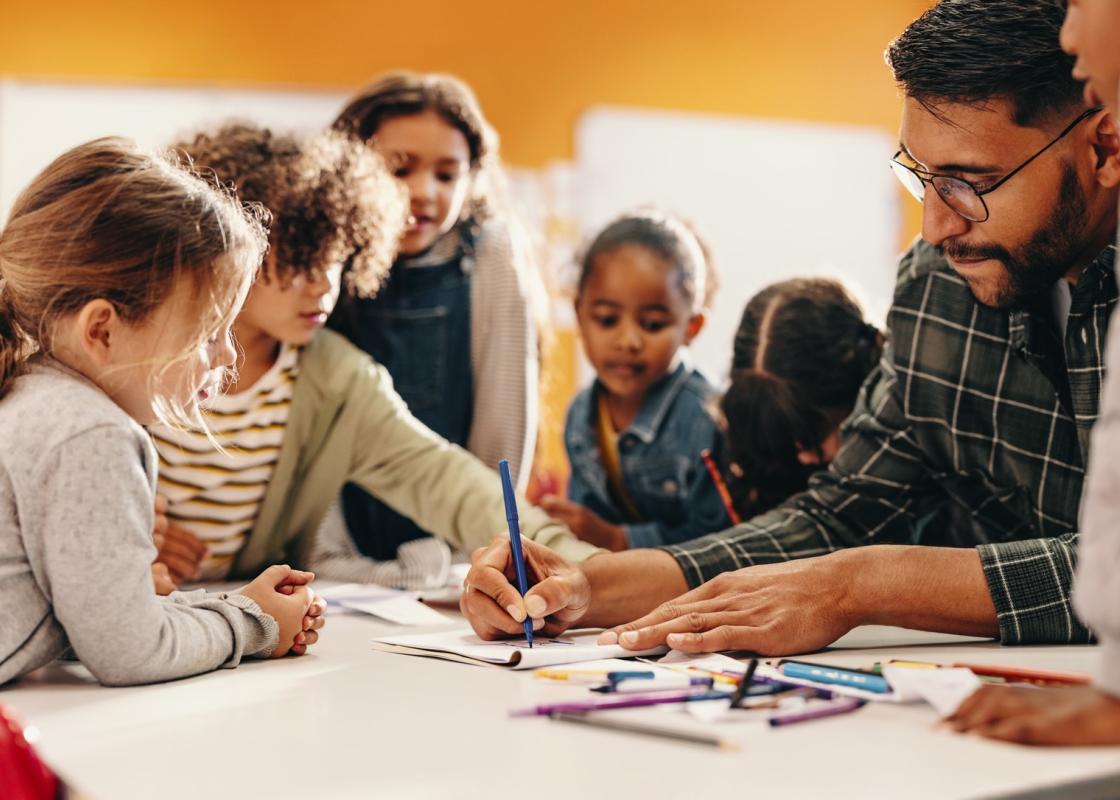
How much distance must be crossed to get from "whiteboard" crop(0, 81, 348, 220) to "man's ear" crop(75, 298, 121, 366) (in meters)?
3.08

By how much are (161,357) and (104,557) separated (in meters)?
0.21

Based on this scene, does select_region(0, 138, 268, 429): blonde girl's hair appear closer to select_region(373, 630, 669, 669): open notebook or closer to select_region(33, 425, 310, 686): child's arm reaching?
select_region(33, 425, 310, 686): child's arm reaching

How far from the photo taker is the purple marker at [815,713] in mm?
926

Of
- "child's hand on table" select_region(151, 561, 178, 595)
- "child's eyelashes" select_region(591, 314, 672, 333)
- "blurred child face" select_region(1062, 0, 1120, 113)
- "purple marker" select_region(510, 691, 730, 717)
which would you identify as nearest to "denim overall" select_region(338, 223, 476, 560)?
"child's eyelashes" select_region(591, 314, 672, 333)

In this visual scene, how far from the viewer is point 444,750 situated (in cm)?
88

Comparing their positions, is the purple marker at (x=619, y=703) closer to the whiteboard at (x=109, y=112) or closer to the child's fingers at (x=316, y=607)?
the child's fingers at (x=316, y=607)

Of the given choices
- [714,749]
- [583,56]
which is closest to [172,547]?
[714,749]

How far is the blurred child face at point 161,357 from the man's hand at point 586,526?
3.20ft

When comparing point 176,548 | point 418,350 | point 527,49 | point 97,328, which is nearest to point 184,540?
point 176,548

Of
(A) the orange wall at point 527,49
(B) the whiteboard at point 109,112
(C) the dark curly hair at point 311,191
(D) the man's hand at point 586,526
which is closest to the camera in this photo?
(C) the dark curly hair at point 311,191

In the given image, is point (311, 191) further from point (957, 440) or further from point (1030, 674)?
point (1030, 674)

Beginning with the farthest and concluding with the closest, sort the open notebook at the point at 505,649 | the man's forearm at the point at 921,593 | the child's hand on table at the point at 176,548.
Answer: the child's hand on table at the point at 176,548 → the man's forearm at the point at 921,593 → the open notebook at the point at 505,649

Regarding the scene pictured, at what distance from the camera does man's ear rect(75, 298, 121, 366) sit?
116 centimetres

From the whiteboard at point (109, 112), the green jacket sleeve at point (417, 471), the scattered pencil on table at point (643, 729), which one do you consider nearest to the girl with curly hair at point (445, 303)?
the green jacket sleeve at point (417, 471)
